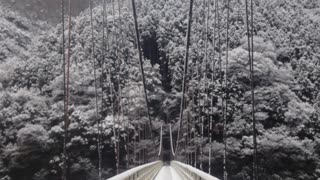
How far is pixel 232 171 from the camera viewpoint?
35719 mm

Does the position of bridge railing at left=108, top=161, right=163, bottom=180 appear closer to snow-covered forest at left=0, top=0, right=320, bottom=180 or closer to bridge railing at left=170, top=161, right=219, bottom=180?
bridge railing at left=170, top=161, right=219, bottom=180

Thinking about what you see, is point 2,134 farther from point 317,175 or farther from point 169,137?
point 317,175

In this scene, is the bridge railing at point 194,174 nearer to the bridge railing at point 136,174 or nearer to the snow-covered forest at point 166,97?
the bridge railing at point 136,174

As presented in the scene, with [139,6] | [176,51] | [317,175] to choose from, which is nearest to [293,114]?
[317,175]

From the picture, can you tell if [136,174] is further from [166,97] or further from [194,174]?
Result: [166,97]

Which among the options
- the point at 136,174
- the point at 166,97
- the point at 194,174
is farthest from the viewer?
the point at 166,97

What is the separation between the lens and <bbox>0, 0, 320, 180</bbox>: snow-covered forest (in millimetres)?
35156

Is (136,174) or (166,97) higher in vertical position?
(166,97)

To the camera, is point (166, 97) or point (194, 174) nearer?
point (194, 174)

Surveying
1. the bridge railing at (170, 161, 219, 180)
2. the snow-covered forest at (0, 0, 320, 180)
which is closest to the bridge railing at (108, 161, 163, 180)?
Result: the bridge railing at (170, 161, 219, 180)

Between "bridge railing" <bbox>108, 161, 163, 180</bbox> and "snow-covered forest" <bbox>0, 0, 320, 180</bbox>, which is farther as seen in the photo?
"snow-covered forest" <bbox>0, 0, 320, 180</bbox>

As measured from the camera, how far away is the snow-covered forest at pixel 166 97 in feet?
115

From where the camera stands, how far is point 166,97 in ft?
166

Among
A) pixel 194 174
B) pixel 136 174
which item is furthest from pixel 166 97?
pixel 194 174
